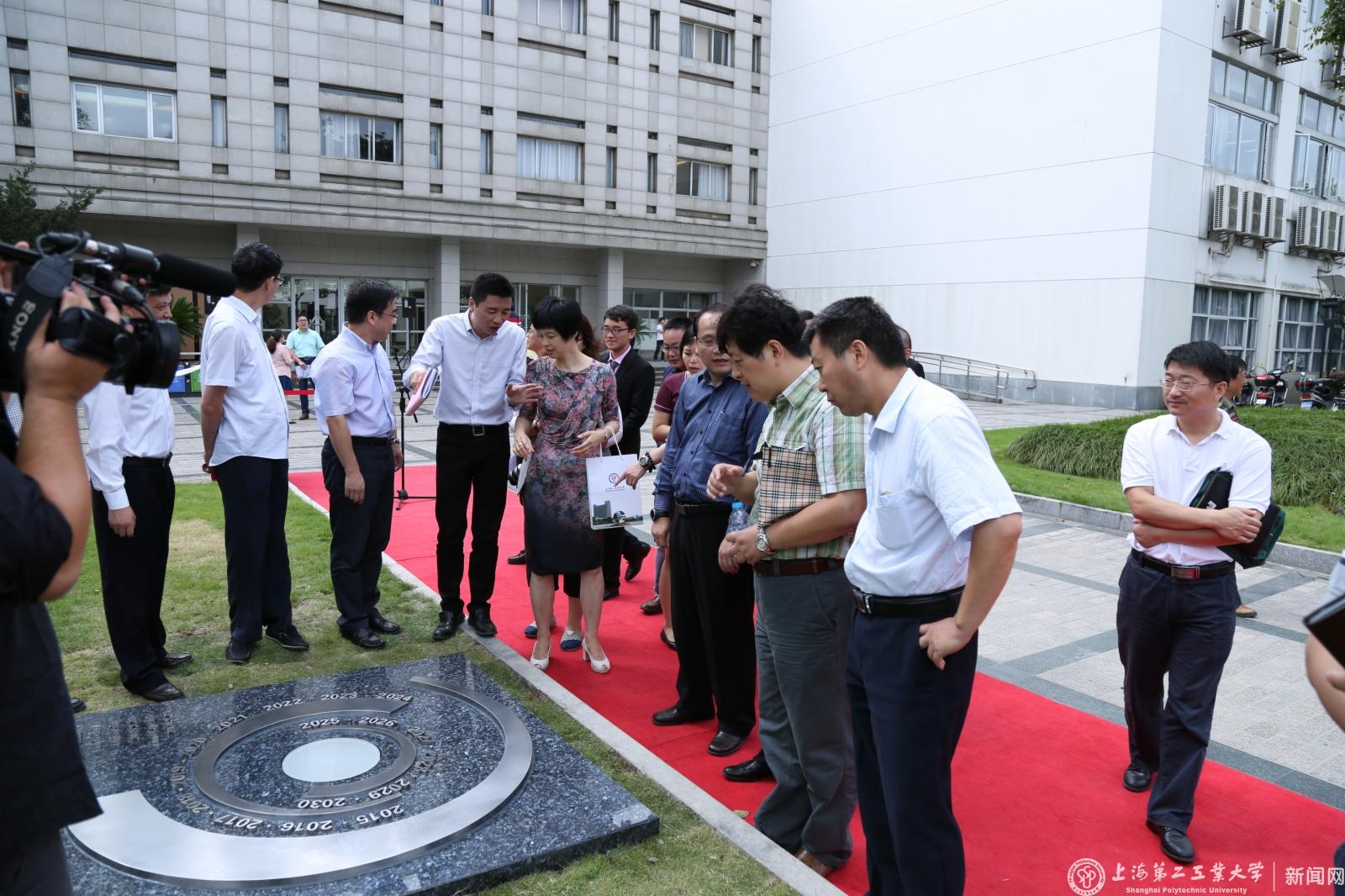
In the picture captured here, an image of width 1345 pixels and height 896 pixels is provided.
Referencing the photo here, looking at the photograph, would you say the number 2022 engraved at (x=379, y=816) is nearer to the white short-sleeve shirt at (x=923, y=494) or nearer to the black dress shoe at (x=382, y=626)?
the white short-sleeve shirt at (x=923, y=494)

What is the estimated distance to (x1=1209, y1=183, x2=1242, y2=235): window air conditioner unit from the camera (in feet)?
78.7

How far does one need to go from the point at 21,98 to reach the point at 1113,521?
86.1 ft

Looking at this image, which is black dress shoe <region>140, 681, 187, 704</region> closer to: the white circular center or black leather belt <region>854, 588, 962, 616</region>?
the white circular center

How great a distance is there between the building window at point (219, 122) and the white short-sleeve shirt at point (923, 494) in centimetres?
2691

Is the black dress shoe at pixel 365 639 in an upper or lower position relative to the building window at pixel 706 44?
lower

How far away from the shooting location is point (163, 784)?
3.37 meters

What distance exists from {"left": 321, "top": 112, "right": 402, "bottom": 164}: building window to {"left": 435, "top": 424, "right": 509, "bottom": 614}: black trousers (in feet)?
79.1

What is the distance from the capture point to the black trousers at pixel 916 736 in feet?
8.18

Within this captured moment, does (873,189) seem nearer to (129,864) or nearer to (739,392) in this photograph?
(739,392)

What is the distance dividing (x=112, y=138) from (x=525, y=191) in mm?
11191

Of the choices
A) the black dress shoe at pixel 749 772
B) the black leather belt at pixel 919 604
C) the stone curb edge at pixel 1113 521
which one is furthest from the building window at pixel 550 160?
the black leather belt at pixel 919 604

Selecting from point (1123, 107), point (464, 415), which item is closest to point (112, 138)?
point (464, 415)

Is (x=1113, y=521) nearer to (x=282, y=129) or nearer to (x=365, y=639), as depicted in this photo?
(x=365, y=639)

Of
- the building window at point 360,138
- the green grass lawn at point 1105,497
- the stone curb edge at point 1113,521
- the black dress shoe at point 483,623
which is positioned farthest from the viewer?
the building window at point 360,138
